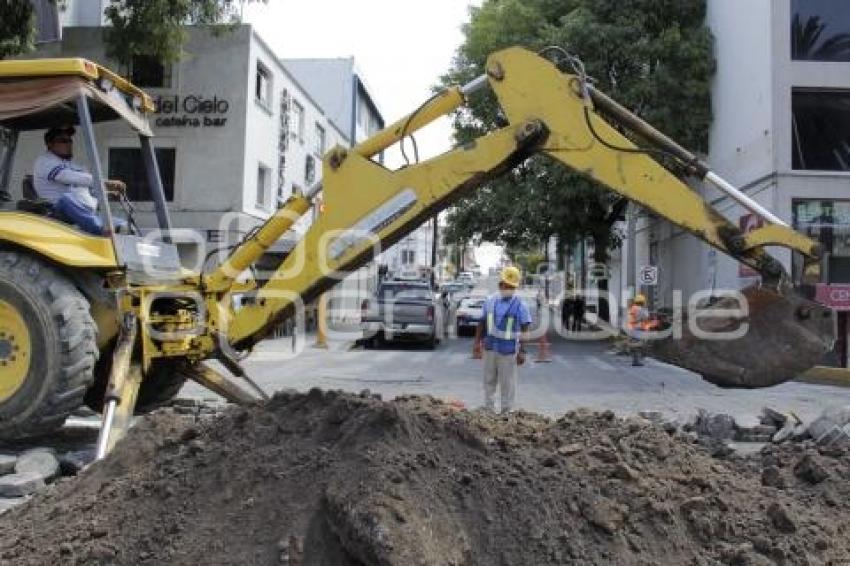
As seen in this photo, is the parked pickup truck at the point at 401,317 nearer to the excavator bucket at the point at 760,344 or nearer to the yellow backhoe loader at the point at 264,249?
the yellow backhoe loader at the point at 264,249

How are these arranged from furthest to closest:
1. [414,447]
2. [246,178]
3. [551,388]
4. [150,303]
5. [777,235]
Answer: [246,178], [551,388], [150,303], [777,235], [414,447]

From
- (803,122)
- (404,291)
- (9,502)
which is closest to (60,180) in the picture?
(9,502)

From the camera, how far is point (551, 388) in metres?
14.9

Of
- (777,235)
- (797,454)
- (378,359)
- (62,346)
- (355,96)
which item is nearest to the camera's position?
(777,235)

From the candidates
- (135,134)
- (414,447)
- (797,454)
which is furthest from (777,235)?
(135,134)

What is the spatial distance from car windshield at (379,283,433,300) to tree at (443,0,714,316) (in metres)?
4.05

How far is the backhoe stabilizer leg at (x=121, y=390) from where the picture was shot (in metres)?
6.55

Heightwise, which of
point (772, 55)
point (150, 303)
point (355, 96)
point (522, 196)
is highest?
point (355, 96)

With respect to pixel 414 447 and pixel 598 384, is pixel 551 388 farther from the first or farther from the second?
pixel 414 447

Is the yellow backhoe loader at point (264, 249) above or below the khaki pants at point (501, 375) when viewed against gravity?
above

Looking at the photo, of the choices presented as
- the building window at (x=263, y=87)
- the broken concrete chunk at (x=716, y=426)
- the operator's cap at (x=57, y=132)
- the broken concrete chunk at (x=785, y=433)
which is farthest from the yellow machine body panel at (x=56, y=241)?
the building window at (x=263, y=87)

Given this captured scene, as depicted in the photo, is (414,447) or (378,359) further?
(378,359)

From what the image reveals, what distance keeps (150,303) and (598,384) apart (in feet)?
32.7

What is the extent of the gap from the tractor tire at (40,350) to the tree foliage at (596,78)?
17.9m
